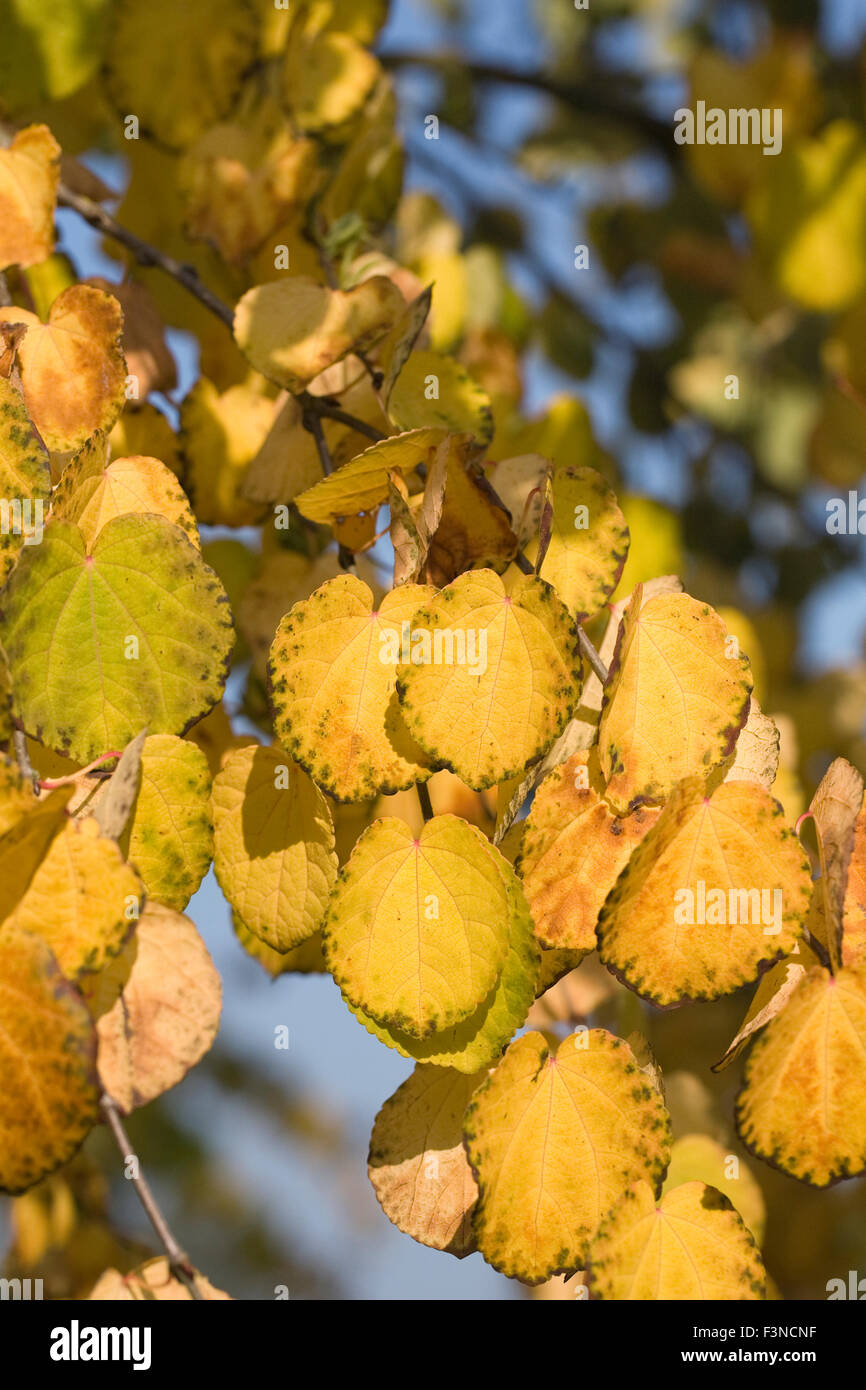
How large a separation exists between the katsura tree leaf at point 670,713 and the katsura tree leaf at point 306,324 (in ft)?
0.75

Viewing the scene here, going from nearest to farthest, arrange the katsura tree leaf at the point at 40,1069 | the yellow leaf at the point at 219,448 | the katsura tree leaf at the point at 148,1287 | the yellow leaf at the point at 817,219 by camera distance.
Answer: the katsura tree leaf at the point at 40,1069, the katsura tree leaf at the point at 148,1287, the yellow leaf at the point at 219,448, the yellow leaf at the point at 817,219

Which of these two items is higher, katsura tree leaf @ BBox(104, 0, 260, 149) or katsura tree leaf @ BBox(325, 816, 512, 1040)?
katsura tree leaf @ BBox(104, 0, 260, 149)

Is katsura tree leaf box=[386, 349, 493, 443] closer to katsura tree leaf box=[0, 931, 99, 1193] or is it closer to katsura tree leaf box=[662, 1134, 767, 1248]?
katsura tree leaf box=[0, 931, 99, 1193]

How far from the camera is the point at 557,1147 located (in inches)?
18.6

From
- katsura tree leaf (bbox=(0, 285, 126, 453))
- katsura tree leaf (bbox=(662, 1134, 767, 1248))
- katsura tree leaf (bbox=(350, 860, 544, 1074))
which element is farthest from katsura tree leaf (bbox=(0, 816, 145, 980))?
katsura tree leaf (bbox=(662, 1134, 767, 1248))

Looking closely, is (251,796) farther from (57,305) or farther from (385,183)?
(385,183)

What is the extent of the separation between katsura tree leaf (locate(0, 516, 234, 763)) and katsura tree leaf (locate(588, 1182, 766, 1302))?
0.27 m

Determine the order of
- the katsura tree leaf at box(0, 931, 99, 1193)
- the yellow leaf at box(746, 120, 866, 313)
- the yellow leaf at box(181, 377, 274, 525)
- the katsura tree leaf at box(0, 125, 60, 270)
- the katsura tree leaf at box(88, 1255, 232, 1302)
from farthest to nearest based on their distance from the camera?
the yellow leaf at box(746, 120, 866, 313)
the yellow leaf at box(181, 377, 274, 525)
the katsura tree leaf at box(0, 125, 60, 270)
the katsura tree leaf at box(88, 1255, 232, 1302)
the katsura tree leaf at box(0, 931, 99, 1193)

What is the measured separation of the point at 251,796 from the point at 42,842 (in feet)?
0.49

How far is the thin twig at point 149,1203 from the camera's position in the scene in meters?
0.42

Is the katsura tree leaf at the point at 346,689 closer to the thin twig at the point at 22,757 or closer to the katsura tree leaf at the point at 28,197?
the thin twig at the point at 22,757

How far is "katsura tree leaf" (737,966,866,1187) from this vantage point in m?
0.45

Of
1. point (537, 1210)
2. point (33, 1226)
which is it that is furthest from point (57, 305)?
point (33, 1226)

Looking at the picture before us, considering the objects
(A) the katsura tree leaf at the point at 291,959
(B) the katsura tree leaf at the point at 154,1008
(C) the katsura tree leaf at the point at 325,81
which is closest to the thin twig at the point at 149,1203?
(B) the katsura tree leaf at the point at 154,1008
